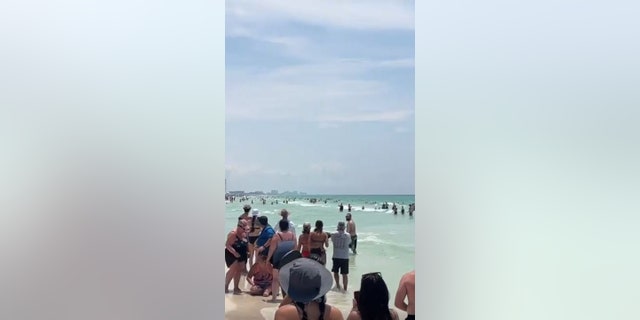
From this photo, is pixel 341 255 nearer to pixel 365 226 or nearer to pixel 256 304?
pixel 365 226

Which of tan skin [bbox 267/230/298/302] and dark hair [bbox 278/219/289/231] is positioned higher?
dark hair [bbox 278/219/289/231]

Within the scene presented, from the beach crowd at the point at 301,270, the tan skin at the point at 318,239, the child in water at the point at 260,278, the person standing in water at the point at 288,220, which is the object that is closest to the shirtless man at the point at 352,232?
the beach crowd at the point at 301,270

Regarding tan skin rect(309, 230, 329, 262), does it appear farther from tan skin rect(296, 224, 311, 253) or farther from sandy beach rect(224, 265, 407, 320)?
sandy beach rect(224, 265, 407, 320)

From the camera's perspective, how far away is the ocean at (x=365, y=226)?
3336 millimetres

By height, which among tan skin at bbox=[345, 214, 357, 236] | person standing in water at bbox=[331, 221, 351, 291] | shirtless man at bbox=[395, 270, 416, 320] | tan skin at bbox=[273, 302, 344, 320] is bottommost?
tan skin at bbox=[273, 302, 344, 320]

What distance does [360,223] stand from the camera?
134 inches

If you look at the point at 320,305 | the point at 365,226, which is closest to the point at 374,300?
the point at 320,305

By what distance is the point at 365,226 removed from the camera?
3.40 metres

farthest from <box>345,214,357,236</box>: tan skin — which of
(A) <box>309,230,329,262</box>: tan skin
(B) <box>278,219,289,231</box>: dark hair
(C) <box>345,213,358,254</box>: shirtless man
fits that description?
(B) <box>278,219,289,231</box>: dark hair

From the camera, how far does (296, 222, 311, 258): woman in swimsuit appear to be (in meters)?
3.43

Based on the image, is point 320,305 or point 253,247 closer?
point 320,305

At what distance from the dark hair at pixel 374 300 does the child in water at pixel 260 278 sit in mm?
528

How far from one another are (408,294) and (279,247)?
2.55ft

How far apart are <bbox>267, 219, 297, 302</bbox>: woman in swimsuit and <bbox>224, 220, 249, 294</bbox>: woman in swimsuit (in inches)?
6.0
